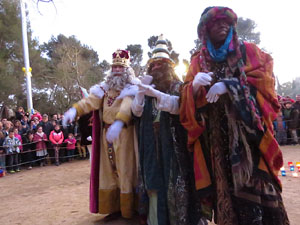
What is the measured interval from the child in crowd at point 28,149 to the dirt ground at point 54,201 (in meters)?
2.18

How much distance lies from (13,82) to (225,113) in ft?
60.4

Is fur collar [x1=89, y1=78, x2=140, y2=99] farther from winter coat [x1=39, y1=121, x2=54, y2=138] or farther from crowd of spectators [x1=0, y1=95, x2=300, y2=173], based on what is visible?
winter coat [x1=39, y1=121, x2=54, y2=138]

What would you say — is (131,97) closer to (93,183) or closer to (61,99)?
(93,183)

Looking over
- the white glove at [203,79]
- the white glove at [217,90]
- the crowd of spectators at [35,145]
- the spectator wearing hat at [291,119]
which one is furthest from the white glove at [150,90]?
the spectator wearing hat at [291,119]

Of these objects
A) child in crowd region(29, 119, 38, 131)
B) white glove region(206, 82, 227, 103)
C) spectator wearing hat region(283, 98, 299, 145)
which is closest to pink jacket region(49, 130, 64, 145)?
child in crowd region(29, 119, 38, 131)

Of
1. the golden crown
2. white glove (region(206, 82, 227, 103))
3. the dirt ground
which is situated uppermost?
the golden crown

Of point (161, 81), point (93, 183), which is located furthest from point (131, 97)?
point (93, 183)

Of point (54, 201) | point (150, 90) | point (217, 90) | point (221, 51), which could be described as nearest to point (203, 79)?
point (217, 90)

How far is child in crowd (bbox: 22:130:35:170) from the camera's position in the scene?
868 cm

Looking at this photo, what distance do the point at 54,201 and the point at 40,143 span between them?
524 centimetres

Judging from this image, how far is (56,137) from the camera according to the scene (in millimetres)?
9141

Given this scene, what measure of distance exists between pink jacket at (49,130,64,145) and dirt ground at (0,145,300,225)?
8.28 ft

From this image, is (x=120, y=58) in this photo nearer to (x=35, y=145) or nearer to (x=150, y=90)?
(x=150, y=90)

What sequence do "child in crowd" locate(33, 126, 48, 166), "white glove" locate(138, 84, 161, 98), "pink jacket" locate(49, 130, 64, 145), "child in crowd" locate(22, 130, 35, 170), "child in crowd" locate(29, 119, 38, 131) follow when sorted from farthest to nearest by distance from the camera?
"child in crowd" locate(29, 119, 38, 131)
"pink jacket" locate(49, 130, 64, 145)
"child in crowd" locate(33, 126, 48, 166)
"child in crowd" locate(22, 130, 35, 170)
"white glove" locate(138, 84, 161, 98)
